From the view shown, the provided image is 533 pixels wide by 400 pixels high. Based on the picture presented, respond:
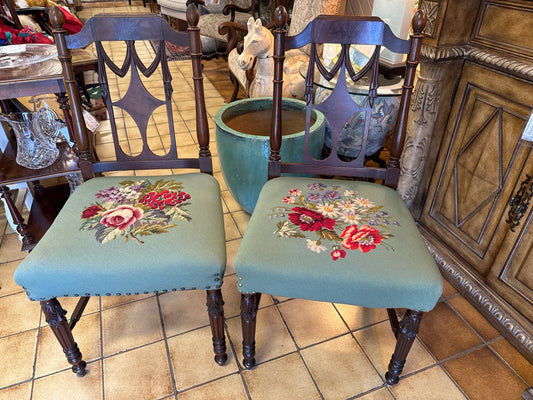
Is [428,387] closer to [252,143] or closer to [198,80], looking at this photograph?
[252,143]

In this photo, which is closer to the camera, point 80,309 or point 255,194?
point 80,309

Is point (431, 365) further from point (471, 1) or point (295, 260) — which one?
point (471, 1)

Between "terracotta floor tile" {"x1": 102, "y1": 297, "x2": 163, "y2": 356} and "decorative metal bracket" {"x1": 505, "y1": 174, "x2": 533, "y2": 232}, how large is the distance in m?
1.32

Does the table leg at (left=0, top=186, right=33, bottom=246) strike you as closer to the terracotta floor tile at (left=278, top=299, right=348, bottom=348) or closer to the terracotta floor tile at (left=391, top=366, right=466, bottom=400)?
the terracotta floor tile at (left=278, top=299, right=348, bottom=348)

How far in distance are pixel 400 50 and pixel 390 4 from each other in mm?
918

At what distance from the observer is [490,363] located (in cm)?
134

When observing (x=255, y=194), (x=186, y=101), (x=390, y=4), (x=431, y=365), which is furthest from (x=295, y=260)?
(x=186, y=101)

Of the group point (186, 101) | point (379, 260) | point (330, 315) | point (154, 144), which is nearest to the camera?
point (379, 260)

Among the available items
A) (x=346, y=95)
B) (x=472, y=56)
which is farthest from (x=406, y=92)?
(x=472, y=56)

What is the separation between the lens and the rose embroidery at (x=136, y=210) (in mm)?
1130

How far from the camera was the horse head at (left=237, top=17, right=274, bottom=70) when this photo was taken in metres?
2.07

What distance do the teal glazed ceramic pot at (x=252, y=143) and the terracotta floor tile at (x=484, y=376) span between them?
101 centimetres

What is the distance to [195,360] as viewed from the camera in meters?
1.35

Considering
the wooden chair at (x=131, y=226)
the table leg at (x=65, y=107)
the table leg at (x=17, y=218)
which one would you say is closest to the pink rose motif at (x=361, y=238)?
the wooden chair at (x=131, y=226)
